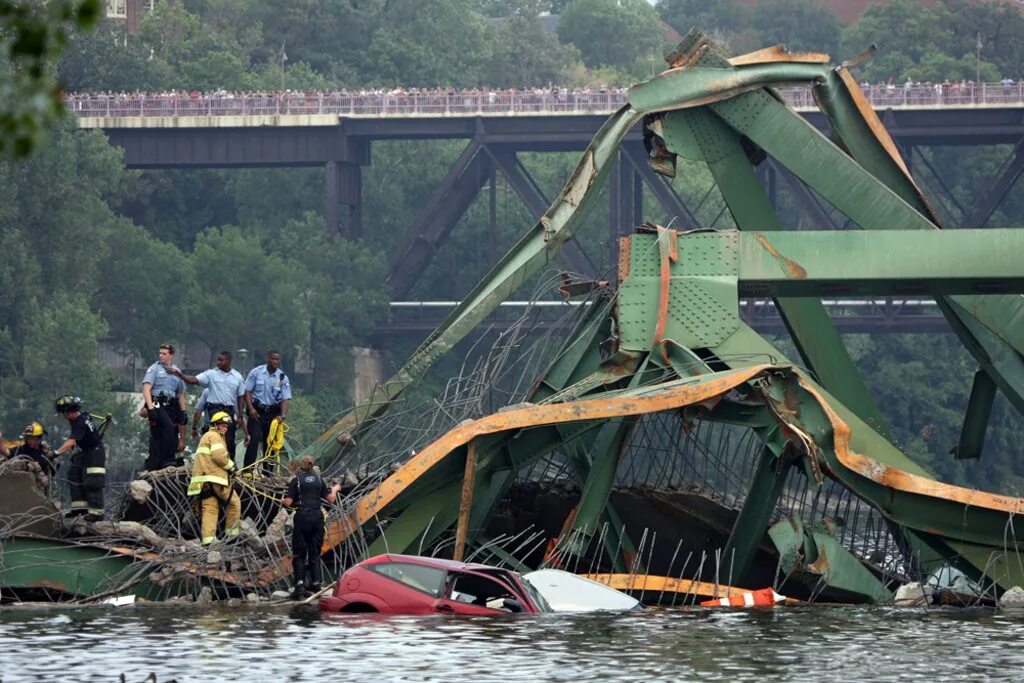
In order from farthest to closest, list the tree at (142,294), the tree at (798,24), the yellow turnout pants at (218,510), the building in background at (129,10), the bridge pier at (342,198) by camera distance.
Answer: the tree at (798,24) → the building in background at (129,10) → the bridge pier at (342,198) → the tree at (142,294) → the yellow turnout pants at (218,510)

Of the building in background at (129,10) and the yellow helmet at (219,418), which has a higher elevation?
the building in background at (129,10)

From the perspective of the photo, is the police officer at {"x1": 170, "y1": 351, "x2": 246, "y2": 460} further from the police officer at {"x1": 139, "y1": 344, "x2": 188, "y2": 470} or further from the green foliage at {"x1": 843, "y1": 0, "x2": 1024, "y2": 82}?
the green foliage at {"x1": 843, "y1": 0, "x2": 1024, "y2": 82}

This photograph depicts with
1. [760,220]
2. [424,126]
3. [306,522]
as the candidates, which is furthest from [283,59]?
[306,522]

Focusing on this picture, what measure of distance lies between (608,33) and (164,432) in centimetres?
11877

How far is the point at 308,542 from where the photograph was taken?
23578mm

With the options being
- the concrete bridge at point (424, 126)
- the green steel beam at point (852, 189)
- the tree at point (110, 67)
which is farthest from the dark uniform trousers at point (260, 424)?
the tree at point (110, 67)

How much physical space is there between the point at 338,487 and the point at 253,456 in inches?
97.0

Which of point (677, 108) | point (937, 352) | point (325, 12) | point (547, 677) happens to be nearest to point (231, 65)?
point (325, 12)

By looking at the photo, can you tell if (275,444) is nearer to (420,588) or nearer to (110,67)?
(420,588)

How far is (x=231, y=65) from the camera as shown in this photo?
104500mm

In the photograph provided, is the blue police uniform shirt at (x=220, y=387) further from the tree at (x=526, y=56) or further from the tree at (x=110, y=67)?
the tree at (x=526, y=56)

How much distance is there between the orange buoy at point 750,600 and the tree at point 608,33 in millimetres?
117806

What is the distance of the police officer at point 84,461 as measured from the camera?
24406 millimetres

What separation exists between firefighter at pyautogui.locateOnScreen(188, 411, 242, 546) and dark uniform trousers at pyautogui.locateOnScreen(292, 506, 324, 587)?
0.81 metres
